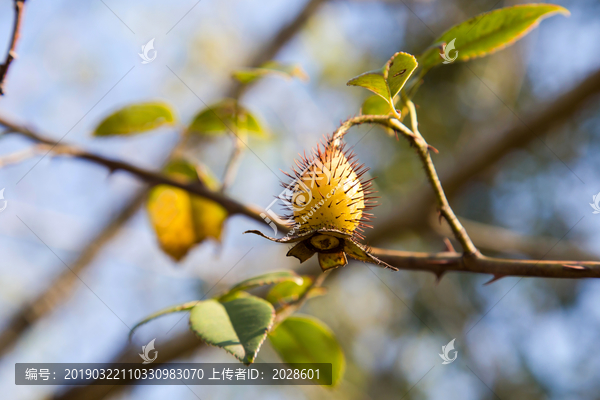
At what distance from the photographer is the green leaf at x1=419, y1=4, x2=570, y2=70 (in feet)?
3.37

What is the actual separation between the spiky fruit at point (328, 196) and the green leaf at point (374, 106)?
0.24 m

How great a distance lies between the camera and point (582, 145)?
11.6 feet

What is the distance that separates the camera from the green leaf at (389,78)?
0.76 meters

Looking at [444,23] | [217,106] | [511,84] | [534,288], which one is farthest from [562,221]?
[217,106]

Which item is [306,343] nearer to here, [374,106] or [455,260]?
[455,260]

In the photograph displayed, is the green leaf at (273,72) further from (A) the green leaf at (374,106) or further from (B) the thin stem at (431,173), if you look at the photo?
(B) the thin stem at (431,173)

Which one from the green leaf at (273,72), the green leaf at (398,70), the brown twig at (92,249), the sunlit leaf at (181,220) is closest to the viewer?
the green leaf at (398,70)

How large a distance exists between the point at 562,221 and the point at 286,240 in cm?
353

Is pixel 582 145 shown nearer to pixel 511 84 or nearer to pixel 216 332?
pixel 511 84

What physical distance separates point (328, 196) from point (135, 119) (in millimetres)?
1033

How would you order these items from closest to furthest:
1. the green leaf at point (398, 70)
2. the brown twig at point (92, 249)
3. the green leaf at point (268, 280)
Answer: the green leaf at point (398, 70) → the green leaf at point (268, 280) → the brown twig at point (92, 249)

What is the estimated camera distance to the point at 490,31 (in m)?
1.09

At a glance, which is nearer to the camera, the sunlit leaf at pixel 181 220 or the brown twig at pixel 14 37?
the brown twig at pixel 14 37

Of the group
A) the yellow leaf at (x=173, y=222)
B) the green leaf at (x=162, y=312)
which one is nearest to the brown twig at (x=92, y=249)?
the yellow leaf at (x=173, y=222)
